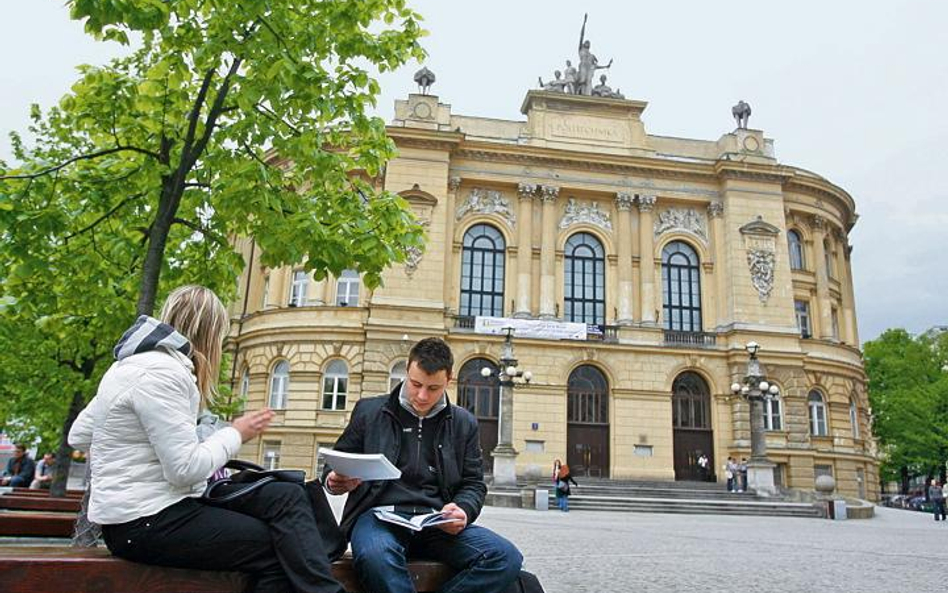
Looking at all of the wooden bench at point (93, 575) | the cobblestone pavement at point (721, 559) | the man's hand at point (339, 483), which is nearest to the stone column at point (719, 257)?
the cobblestone pavement at point (721, 559)

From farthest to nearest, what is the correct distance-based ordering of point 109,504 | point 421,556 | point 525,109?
point 525,109 → point 421,556 → point 109,504

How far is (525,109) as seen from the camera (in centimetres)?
3172

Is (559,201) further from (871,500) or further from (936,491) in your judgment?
(871,500)

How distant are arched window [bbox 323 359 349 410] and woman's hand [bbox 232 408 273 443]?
79.8 feet

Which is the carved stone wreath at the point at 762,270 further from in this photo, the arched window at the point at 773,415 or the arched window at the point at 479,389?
the arched window at the point at 479,389

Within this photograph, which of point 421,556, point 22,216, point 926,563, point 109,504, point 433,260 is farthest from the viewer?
point 433,260

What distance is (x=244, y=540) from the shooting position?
8.95ft

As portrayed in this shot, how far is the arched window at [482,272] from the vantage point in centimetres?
2916

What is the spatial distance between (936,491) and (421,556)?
2429cm

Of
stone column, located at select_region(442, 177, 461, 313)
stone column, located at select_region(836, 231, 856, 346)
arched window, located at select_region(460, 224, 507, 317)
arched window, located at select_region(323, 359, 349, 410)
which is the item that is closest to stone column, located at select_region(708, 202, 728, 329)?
stone column, located at select_region(836, 231, 856, 346)

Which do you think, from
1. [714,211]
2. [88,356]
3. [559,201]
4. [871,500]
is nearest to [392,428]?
[88,356]

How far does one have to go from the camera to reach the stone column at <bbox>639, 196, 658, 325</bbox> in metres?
29.1

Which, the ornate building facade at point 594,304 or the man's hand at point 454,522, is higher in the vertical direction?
the ornate building facade at point 594,304

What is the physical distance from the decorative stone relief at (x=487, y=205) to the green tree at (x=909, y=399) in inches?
1022
